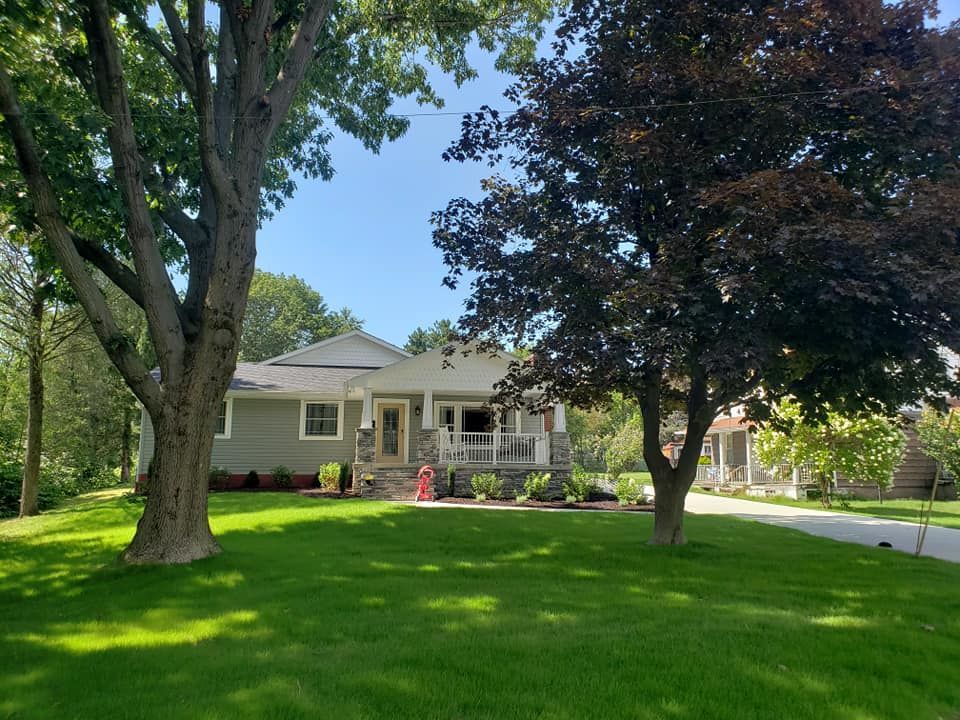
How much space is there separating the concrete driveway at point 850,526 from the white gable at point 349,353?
1193 centimetres

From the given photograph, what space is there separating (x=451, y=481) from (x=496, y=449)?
5.58 ft

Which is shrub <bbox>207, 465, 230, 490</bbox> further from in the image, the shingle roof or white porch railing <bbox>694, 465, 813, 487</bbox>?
white porch railing <bbox>694, 465, 813, 487</bbox>

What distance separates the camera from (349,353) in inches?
881

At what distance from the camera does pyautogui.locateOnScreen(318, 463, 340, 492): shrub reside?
1661cm

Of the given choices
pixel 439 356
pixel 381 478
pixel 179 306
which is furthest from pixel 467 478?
pixel 179 306

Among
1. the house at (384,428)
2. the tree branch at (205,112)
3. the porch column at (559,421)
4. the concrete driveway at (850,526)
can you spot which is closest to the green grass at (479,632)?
the concrete driveway at (850,526)

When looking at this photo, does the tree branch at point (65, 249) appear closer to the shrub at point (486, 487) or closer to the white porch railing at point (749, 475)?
the shrub at point (486, 487)

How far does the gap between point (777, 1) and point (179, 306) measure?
7.82 metres

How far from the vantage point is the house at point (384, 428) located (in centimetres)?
1631

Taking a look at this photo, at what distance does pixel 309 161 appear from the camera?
41.5ft

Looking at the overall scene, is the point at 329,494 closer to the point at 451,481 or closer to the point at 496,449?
the point at 451,481

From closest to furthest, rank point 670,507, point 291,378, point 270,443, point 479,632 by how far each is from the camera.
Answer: point 479,632, point 670,507, point 270,443, point 291,378

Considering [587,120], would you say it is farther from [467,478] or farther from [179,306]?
[467,478]

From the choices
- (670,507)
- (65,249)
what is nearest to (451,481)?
(670,507)
